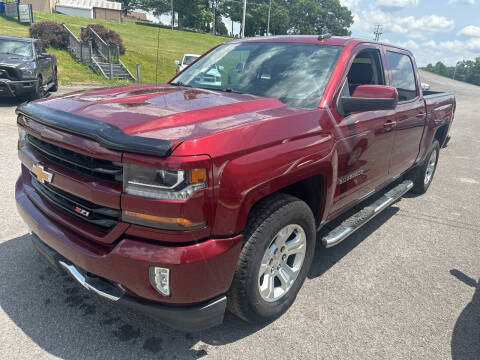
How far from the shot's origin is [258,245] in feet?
7.58

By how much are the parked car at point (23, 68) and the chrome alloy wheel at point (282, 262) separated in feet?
33.6

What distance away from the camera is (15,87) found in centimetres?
1020

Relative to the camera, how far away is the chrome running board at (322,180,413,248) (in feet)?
10.1

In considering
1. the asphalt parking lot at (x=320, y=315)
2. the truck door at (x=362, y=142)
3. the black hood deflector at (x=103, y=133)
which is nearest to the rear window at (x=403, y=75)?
the truck door at (x=362, y=142)

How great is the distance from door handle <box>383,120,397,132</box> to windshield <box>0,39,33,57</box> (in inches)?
436

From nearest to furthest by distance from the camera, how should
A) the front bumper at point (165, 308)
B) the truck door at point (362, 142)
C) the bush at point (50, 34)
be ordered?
the front bumper at point (165, 308)
the truck door at point (362, 142)
the bush at point (50, 34)

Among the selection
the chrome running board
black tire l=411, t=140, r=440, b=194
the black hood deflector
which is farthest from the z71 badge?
black tire l=411, t=140, r=440, b=194

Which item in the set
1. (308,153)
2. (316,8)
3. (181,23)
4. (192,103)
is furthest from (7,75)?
(316,8)

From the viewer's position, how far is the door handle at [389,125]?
359cm

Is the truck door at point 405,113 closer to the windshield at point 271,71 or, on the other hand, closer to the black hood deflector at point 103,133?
the windshield at point 271,71

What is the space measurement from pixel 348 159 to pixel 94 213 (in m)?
1.97

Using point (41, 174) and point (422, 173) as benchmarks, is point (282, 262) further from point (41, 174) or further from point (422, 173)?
point (422, 173)

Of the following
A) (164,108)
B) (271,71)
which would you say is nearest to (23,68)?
(271,71)

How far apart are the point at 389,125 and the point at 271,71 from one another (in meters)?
1.29
